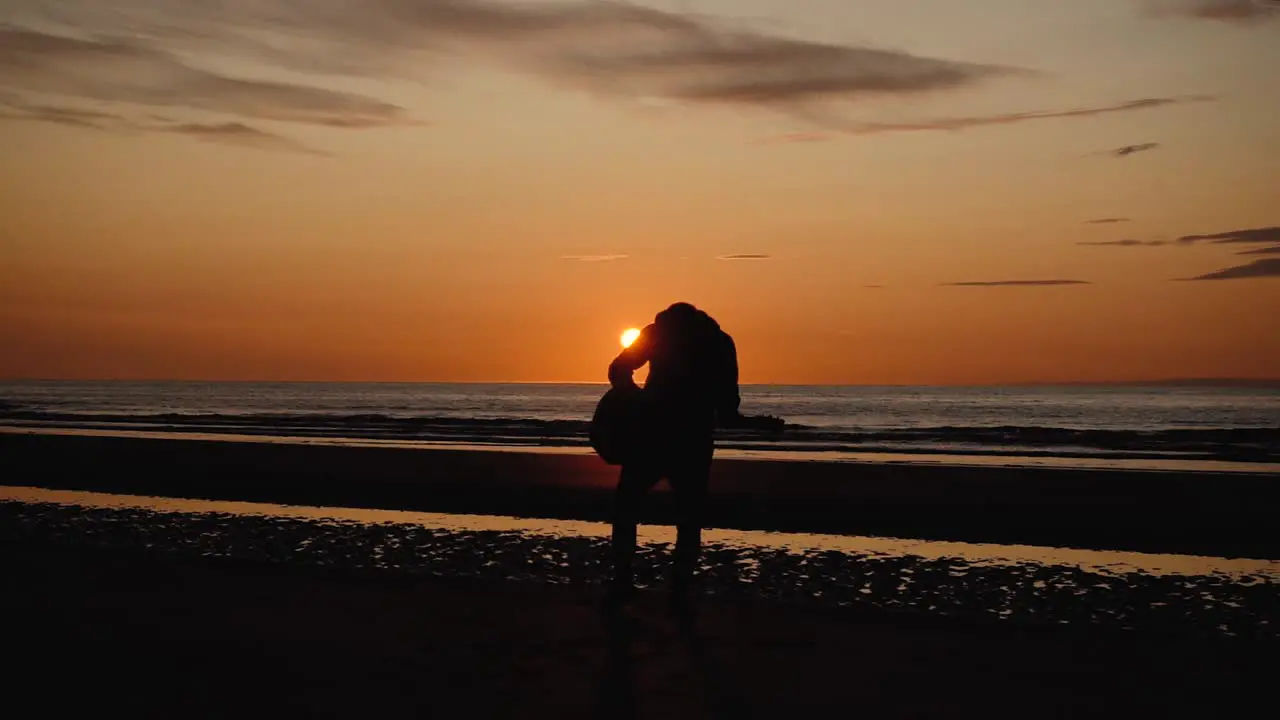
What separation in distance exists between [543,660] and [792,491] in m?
13.9

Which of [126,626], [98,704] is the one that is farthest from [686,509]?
[98,704]

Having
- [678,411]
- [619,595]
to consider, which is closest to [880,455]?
[678,411]

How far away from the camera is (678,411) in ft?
28.8

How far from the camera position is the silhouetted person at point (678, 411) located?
8773mm

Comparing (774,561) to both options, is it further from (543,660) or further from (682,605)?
(543,660)

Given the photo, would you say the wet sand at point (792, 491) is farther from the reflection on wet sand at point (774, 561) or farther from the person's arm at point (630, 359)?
the person's arm at point (630, 359)

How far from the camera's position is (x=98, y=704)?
548 centimetres

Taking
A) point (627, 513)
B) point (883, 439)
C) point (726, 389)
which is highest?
point (726, 389)

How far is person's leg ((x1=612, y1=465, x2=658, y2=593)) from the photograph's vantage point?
28.9 feet

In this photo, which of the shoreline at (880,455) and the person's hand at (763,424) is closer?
the person's hand at (763,424)

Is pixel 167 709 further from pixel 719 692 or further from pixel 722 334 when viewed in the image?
pixel 722 334

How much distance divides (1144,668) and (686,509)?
3.40m

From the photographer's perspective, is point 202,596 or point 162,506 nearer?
point 202,596

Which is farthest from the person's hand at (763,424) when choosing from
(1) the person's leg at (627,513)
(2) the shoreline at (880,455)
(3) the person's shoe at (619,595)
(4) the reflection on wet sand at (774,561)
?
(2) the shoreline at (880,455)
